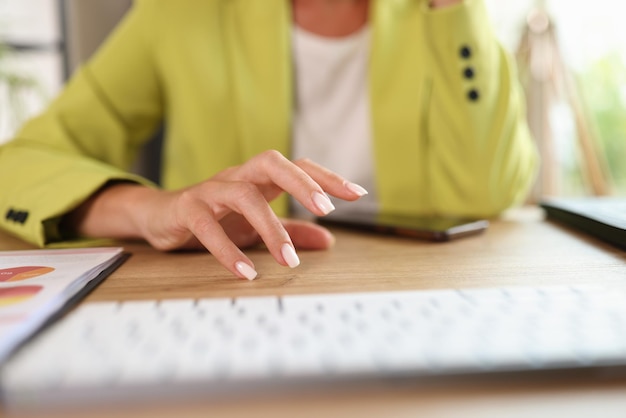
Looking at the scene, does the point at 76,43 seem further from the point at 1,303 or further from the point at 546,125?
the point at 546,125

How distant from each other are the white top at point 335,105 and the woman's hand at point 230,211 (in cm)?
42

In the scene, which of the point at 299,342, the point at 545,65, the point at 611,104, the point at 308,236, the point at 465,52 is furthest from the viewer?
the point at 611,104

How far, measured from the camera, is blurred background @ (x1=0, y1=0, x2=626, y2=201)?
1.16m

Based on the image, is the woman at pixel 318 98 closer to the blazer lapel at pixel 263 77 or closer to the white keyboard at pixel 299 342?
the blazer lapel at pixel 263 77

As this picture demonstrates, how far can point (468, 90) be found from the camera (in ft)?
2.81

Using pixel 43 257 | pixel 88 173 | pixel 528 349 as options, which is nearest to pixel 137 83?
pixel 88 173

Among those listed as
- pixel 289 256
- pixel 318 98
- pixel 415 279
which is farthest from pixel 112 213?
pixel 318 98

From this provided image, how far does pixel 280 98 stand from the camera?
3.01 feet

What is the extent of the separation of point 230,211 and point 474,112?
529mm

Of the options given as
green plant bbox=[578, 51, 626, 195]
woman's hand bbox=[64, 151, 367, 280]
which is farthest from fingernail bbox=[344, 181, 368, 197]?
green plant bbox=[578, 51, 626, 195]

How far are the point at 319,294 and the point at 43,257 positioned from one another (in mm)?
291

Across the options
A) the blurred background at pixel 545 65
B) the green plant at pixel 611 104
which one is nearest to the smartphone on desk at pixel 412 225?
the blurred background at pixel 545 65

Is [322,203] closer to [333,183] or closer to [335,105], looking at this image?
[333,183]

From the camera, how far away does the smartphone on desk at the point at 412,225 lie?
60cm
